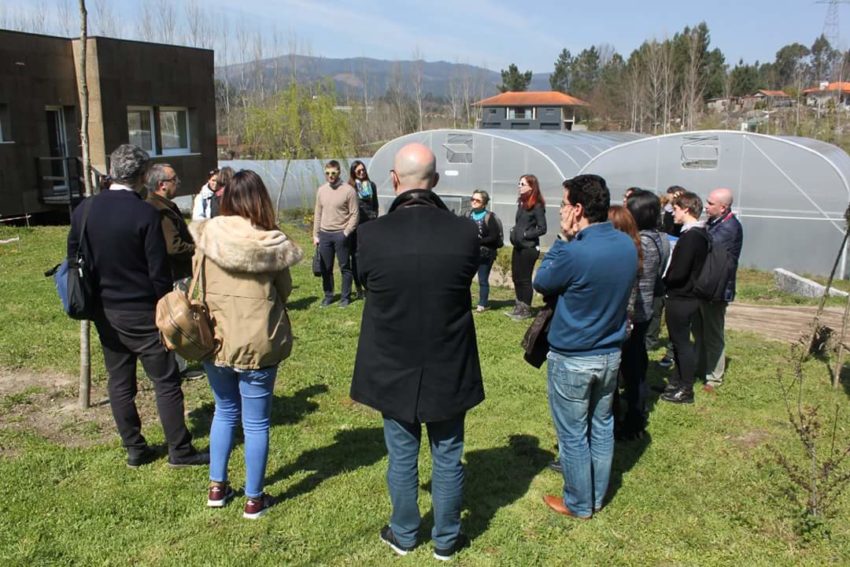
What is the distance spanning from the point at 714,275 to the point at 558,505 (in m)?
2.55

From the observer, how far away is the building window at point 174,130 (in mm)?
19984

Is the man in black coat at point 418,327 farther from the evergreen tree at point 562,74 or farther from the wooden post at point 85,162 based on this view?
the evergreen tree at point 562,74

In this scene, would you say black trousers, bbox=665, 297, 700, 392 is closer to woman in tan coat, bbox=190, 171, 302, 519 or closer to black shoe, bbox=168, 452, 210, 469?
woman in tan coat, bbox=190, 171, 302, 519

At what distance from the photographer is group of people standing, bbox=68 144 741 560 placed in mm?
2879

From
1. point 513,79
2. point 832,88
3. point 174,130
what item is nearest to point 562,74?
point 513,79

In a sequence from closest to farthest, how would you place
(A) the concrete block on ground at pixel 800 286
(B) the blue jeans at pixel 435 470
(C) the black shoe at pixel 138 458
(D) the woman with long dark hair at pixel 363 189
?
(B) the blue jeans at pixel 435 470, (C) the black shoe at pixel 138 458, (D) the woman with long dark hair at pixel 363 189, (A) the concrete block on ground at pixel 800 286

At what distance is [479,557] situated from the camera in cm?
327

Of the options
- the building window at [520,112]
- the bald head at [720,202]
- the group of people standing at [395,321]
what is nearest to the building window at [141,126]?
the group of people standing at [395,321]

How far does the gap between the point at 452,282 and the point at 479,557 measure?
1.43 meters

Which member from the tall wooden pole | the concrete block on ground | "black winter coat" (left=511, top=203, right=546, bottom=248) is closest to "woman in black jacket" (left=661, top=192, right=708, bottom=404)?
"black winter coat" (left=511, top=203, right=546, bottom=248)

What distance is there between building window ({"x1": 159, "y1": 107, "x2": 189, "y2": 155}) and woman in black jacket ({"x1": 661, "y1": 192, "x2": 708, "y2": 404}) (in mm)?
17922

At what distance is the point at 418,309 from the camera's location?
9.37 feet

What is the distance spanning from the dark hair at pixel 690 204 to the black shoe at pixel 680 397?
1436mm

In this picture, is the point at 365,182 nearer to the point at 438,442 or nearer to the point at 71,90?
the point at 438,442
